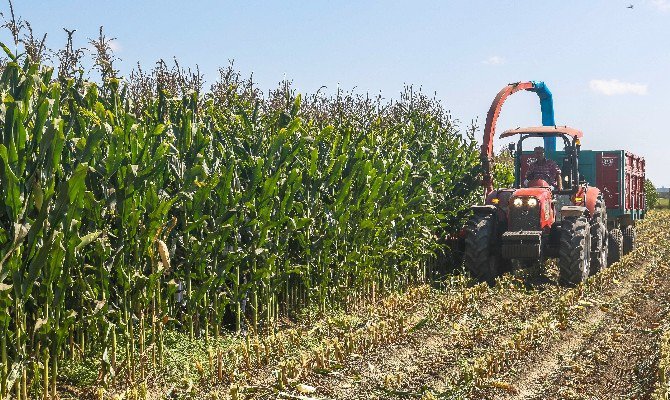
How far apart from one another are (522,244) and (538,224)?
1.63 feet

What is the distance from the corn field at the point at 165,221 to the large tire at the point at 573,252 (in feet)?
5.84

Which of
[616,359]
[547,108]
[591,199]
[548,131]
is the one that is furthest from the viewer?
[547,108]

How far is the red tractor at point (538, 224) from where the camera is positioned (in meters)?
10.0

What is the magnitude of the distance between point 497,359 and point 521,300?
2845 millimetres

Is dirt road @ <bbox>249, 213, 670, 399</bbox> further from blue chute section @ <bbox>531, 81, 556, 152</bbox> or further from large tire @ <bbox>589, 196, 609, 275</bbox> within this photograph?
blue chute section @ <bbox>531, 81, 556, 152</bbox>

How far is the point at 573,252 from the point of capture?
1002 cm

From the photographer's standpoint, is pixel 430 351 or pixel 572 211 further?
pixel 572 211

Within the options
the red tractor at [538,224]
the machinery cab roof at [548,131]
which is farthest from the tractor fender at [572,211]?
the machinery cab roof at [548,131]

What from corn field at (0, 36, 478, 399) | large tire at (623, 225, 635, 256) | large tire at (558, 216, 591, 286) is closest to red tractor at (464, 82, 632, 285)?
large tire at (558, 216, 591, 286)

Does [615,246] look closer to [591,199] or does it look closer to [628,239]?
[628,239]

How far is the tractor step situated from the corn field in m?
1.08

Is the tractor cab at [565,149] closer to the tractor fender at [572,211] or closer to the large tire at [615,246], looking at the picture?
the tractor fender at [572,211]

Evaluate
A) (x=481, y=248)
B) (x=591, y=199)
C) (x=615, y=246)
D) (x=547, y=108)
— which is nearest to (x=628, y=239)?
(x=615, y=246)

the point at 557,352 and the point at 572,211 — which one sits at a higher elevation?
the point at 572,211
